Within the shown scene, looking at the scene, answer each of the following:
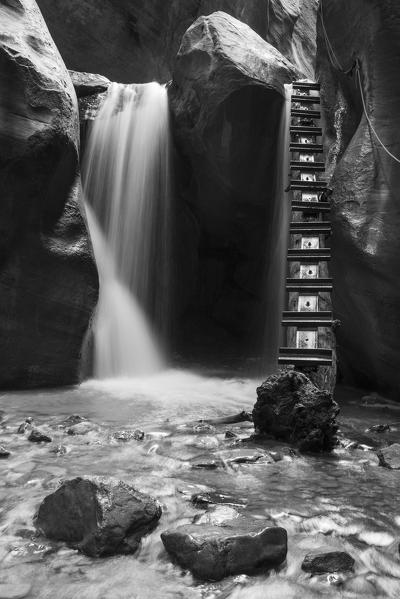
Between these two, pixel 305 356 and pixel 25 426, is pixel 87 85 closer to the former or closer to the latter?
pixel 305 356

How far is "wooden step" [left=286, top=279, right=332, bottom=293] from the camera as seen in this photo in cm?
639

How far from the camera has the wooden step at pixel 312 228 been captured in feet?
23.7

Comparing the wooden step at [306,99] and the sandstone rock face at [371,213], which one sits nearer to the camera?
the sandstone rock face at [371,213]

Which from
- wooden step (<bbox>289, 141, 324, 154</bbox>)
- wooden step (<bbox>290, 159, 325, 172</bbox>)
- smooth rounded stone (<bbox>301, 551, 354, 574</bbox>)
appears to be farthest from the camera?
wooden step (<bbox>289, 141, 324, 154</bbox>)

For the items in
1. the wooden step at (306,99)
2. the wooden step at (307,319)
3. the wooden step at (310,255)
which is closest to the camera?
the wooden step at (307,319)

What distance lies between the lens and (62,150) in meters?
8.31

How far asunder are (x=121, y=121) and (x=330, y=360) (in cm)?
894

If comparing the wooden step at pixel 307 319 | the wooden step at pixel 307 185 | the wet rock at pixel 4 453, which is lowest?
the wet rock at pixel 4 453

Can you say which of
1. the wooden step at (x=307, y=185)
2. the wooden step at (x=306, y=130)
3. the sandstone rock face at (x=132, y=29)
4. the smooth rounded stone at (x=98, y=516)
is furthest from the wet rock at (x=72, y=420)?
the sandstone rock face at (x=132, y=29)

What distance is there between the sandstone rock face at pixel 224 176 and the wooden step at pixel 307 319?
583cm

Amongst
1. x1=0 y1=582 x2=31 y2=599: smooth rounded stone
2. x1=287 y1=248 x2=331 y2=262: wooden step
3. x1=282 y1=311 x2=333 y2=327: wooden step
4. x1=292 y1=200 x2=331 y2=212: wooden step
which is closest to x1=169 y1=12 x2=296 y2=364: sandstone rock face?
x1=292 y1=200 x2=331 y2=212: wooden step

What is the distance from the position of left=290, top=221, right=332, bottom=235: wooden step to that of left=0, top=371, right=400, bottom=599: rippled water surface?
266cm

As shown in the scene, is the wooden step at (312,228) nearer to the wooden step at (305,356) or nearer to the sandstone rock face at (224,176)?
the wooden step at (305,356)

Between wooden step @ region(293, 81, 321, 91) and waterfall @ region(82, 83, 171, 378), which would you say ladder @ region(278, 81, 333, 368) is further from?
waterfall @ region(82, 83, 171, 378)
